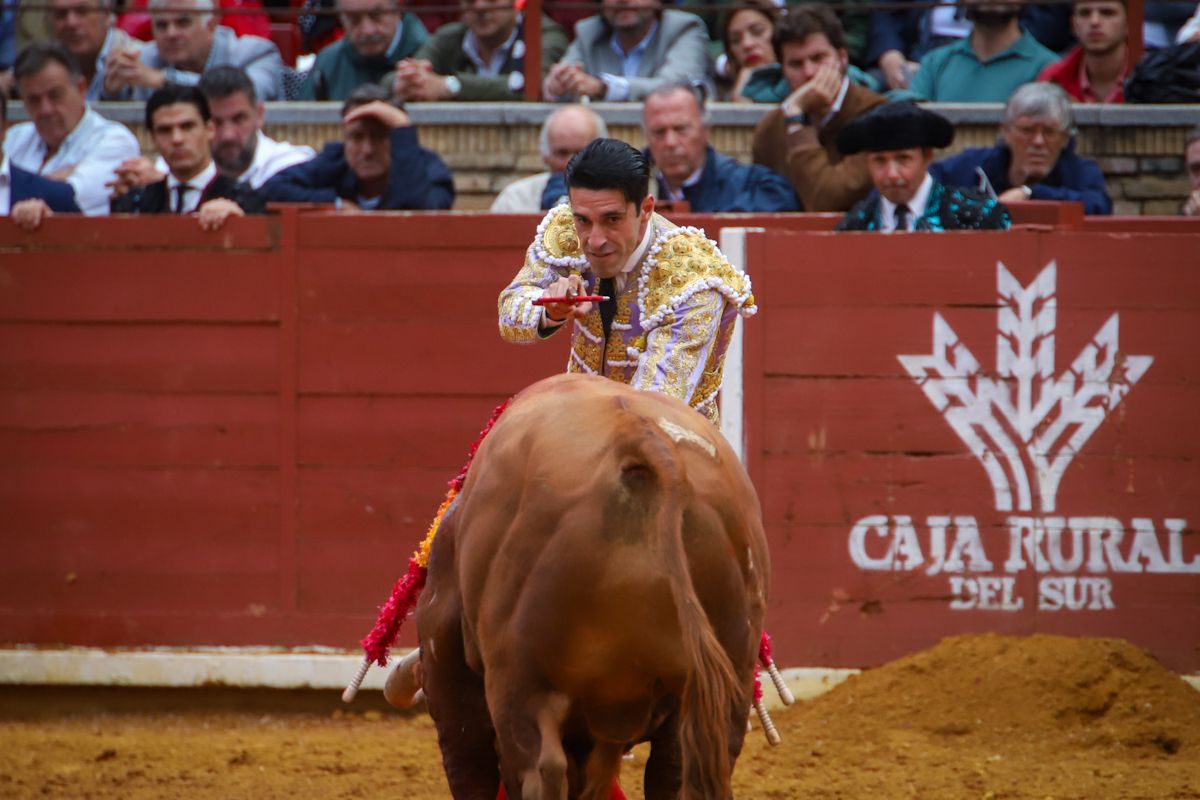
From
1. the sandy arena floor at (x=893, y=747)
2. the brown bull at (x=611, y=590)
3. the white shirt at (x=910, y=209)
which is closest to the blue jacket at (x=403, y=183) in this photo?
the white shirt at (x=910, y=209)

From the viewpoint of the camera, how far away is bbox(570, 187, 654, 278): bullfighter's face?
361cm

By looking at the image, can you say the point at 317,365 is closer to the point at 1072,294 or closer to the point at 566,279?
the point at 1072,294

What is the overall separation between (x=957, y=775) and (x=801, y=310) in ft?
6.11

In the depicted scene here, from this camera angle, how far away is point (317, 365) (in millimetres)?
6641

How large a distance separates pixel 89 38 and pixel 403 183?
296 cm

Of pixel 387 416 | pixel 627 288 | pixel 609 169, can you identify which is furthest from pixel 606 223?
pixel 387 416

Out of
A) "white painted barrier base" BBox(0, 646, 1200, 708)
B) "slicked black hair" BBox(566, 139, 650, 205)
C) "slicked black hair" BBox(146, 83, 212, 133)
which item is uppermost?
"slicked black hair" BBox(146, 83, 212, 133)

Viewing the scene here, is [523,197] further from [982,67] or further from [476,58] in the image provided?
[982,67]

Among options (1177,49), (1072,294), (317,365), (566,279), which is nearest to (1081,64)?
(1177,49)

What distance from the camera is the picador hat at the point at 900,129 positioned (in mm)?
6223

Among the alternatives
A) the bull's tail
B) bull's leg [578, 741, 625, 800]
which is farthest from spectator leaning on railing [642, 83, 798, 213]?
the bull's tail

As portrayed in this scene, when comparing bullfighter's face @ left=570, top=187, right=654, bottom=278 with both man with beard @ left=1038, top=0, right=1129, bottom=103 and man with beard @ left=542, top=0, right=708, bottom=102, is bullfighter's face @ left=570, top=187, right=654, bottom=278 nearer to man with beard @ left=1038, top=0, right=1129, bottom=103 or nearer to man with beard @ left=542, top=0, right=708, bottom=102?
man with beard @ left=542, top=0, right=708, bottom=102

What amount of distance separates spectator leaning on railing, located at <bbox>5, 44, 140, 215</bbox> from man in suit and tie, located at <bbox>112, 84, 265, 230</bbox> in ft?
2.28

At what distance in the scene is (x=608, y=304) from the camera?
3881mm
